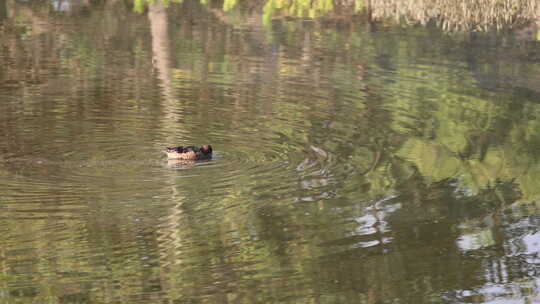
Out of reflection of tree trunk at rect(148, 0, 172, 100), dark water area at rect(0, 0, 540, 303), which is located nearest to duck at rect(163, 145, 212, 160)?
dark water area at rect(0, 0, 540, 303)

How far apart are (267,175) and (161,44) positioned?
11.6 meters

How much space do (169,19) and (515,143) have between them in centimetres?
1500

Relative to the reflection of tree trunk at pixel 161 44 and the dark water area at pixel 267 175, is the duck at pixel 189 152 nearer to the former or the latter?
the dark water area at pixel 267 175

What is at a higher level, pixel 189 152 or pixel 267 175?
pixel 189 152

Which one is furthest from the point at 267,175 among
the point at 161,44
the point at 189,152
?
the point at 161,44

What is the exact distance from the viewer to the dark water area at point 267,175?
11641 millimetres

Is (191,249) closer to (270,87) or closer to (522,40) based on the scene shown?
(270,87)

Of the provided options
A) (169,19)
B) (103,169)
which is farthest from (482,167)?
(169,19)

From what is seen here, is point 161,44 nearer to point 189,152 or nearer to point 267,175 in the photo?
point 189,152

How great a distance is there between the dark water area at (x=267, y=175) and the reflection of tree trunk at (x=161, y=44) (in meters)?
0.13

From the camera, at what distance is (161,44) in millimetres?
26047

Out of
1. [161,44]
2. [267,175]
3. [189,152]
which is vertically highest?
[161,44]

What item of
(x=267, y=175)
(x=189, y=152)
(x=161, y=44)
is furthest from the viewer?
(x=161, y=44)

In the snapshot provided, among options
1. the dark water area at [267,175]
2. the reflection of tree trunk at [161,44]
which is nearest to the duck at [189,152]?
the dark water area at [267,175]
